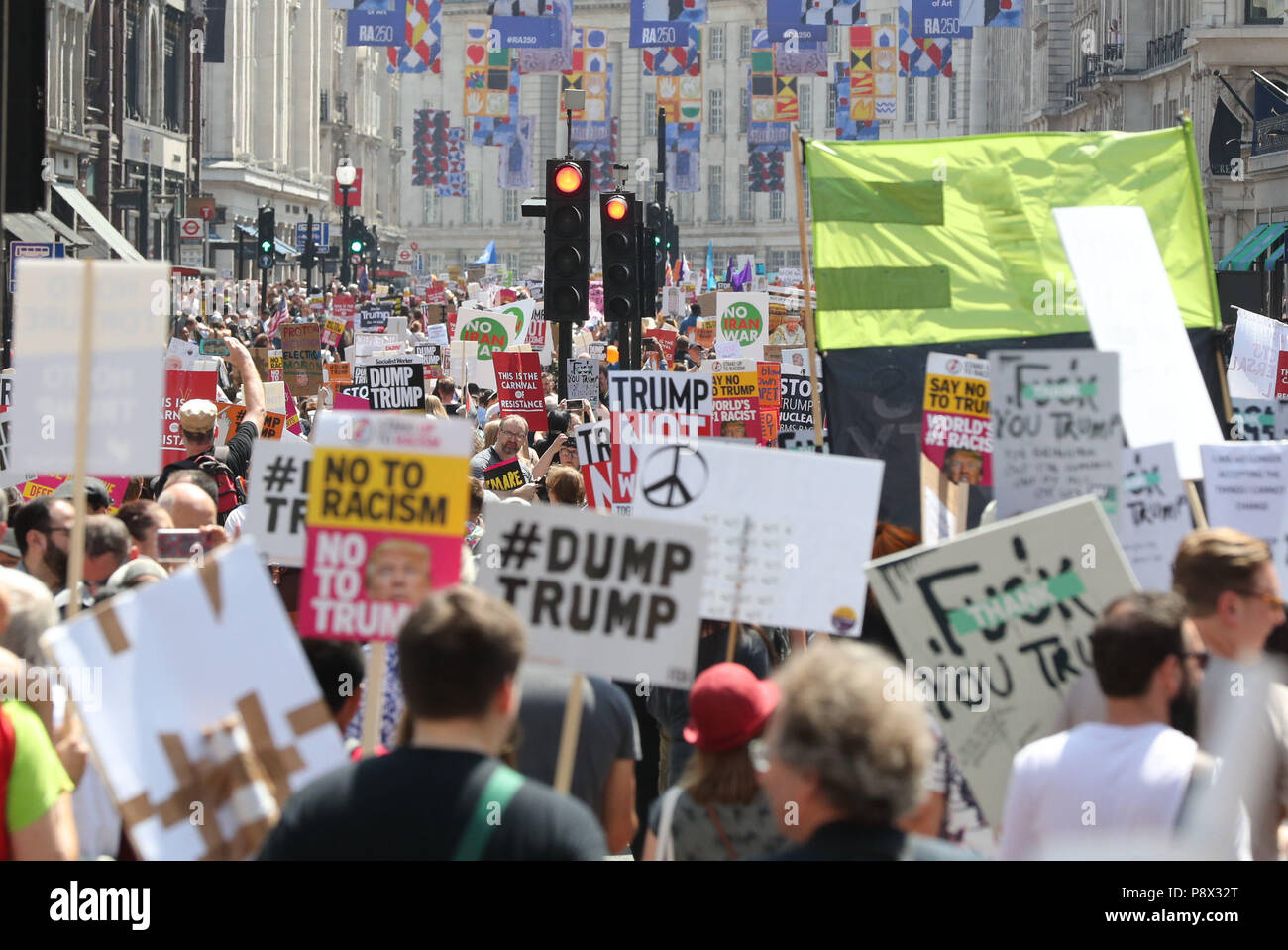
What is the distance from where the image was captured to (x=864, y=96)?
1307 inches

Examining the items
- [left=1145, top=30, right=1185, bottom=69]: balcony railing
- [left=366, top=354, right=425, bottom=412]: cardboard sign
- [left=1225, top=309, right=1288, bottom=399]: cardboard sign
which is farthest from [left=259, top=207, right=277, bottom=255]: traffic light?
[left=1225, top=309, right=1288, bottom=399]: cardboard sign

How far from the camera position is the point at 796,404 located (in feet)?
39.4

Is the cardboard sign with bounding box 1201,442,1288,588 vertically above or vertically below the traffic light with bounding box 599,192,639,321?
below

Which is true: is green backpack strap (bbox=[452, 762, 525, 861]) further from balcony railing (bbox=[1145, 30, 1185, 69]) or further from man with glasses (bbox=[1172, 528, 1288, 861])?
balcony railing (bbox=[1145, 30, 1185, 69])

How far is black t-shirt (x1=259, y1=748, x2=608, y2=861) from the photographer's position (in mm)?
3164

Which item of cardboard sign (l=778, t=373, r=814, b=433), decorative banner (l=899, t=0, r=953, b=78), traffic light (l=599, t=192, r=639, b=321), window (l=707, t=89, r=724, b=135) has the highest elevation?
window (l=707, t=89, r=724, b=135)

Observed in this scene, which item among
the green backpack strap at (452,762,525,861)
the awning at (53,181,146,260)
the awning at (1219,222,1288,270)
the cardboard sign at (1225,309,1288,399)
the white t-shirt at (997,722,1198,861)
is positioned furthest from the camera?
the awning at (53,181,146,260)

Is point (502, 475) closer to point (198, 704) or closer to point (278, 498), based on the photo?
point (278, 498)

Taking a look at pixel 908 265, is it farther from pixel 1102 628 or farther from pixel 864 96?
pixel 864 96

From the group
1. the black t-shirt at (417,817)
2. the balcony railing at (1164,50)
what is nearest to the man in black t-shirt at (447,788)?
the black t-shirt at (417,817)

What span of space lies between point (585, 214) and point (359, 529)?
9187 millimetres

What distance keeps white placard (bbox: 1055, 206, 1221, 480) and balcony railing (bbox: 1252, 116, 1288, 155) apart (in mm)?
28040
